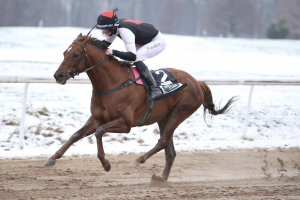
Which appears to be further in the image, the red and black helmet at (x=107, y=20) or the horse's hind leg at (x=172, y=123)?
the horse's hind leg at (x=172, y=123)

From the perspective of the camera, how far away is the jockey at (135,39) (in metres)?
4.26

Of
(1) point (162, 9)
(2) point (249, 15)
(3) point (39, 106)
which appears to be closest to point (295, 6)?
(2) point (249, 15)

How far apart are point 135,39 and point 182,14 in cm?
4444

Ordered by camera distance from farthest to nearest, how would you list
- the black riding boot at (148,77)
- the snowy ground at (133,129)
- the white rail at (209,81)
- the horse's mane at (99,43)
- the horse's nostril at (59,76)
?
the snowy ground at (133,129)
the white rail at (209,81)
the black riding boot at (148,77)
the horse's mane at (99,43)
the horse's nostril at (59,76)

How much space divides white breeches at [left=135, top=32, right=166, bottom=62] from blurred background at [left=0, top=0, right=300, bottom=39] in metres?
19.4

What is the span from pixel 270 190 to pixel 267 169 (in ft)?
3.30

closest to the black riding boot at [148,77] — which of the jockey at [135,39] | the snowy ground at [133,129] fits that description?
the jockey at [135,39]

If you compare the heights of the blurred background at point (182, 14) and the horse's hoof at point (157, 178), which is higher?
the horse's hoof at point (157, 178)

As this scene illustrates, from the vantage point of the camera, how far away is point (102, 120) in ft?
14.4

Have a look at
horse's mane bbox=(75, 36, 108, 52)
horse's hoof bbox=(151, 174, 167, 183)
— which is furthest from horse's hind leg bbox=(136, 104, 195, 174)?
horse's mane bbox=(75, 36, 108, 52)

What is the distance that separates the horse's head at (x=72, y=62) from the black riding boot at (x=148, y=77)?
2.26ft

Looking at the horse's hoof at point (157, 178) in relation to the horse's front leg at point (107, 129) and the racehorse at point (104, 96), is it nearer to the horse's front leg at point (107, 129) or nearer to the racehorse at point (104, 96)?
the racehorse at point (104, 96)

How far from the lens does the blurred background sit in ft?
99.9

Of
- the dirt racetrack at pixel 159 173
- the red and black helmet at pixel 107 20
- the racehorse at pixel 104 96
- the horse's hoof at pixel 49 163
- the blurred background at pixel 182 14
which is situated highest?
the red and black helmet at pixel 107 20
